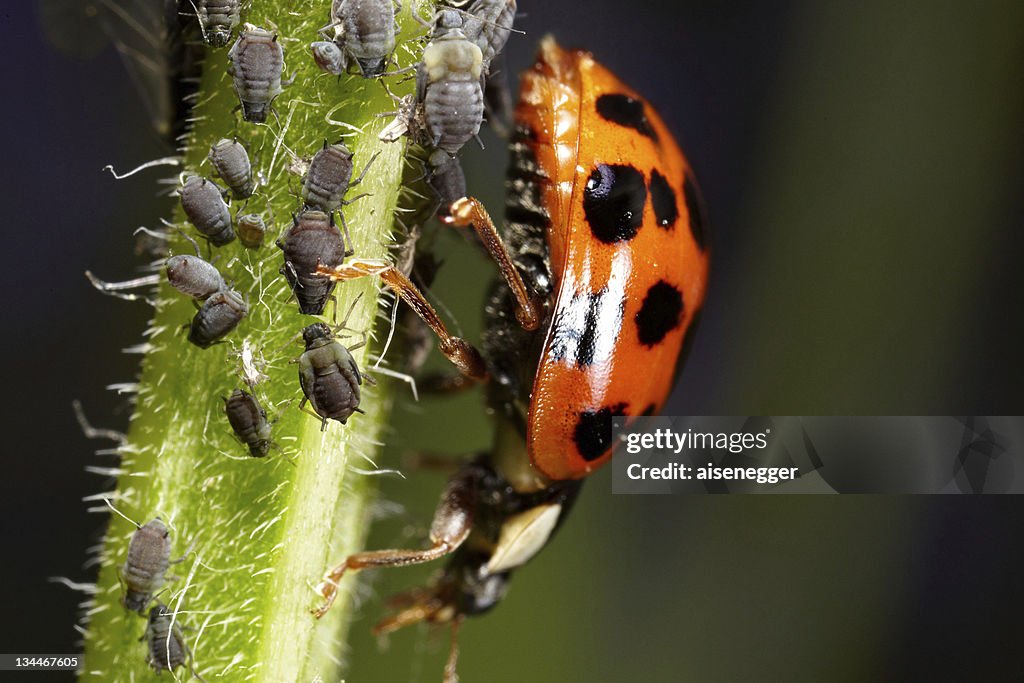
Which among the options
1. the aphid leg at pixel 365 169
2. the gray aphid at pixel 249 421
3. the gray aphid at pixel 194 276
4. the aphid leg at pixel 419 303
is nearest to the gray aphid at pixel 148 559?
the gray aphid at pixel 249 421

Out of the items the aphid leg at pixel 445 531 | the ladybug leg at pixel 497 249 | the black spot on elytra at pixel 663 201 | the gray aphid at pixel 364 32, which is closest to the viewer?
the gray aphid at pixel 364 32

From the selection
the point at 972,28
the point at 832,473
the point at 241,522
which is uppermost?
the point at 972,28

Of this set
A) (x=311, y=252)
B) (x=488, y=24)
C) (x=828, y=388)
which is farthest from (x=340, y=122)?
(x=828, y=388)

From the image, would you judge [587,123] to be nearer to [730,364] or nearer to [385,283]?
[385,283]

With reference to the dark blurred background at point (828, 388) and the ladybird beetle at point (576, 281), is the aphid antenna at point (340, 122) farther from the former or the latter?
the dark blurred background at point (828, 388)

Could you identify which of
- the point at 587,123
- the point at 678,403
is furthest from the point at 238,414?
the point at 678,403

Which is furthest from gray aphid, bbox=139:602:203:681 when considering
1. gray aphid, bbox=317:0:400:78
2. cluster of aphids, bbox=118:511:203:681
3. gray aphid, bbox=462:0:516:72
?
gray aphid, bbox=462:0:516:72

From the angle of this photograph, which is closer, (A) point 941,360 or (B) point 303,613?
(B) point 303,613
